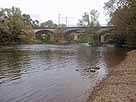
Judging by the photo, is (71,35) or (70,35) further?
(70,35)

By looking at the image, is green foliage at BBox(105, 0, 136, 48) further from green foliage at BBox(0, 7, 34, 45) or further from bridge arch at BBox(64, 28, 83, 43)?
bridge arch at BBox(64, 28, 83, 43)

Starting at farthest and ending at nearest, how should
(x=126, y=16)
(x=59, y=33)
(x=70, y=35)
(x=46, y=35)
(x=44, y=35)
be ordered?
(x=44, y=35) → (x=70, y=35) → (x=46, y=35) → (x=59, y=33) → (x=126, y=16)

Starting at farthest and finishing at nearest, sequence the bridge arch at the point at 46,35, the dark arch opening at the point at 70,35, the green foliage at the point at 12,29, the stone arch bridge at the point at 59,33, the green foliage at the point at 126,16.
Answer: the bridge arch at the point at 46,35 < the dark arch opening at the point at 70,35 < the stone arch bridge at the point at 59,33 < the green foliage at the point at 12,29 < the green foliage at the point at 126,16

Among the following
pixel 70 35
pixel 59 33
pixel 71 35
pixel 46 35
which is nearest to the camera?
pixel 59 33

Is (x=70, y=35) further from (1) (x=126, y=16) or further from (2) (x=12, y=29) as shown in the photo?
(1) (x=126, y=16)

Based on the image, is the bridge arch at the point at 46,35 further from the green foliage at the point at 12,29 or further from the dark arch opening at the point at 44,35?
the green foliage at the point at 12,29

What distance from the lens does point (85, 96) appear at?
17.4 meters

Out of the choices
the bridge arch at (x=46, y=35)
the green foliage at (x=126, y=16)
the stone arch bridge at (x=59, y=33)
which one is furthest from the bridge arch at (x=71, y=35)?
the green foliage at (x=126, y=16)

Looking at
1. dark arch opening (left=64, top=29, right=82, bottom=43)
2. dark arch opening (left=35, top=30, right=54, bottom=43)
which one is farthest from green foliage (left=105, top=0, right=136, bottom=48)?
dark arch opening (left=35, top=30, right=54, bottom=43)

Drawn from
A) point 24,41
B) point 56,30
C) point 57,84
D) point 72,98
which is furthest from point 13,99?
point 56,30

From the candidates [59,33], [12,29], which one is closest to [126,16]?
[12,29]

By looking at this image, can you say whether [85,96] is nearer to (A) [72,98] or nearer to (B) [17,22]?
(A) [72,98]

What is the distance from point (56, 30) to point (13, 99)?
441 feet

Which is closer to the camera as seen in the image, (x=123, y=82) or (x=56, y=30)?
(x=123, y=82)
